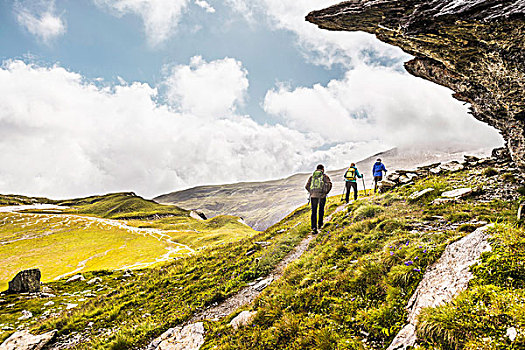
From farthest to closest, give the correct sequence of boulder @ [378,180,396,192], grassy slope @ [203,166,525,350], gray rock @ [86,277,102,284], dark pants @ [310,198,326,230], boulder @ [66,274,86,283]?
boulder @ [66,274,86,283]
gray rock @ [86,277,102,284]
boulder @ [378,180,396,192]
dark pants @ [310,198,326,230]
grassy slope @ [203,166,525,350]

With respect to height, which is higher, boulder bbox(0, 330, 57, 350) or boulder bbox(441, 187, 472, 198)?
boulder bbox(441, 187, 472, 198)

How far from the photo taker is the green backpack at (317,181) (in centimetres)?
1849

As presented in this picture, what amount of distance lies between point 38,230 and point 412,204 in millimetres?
159326

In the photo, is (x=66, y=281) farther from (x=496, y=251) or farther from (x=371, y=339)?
(x=496, y=251)

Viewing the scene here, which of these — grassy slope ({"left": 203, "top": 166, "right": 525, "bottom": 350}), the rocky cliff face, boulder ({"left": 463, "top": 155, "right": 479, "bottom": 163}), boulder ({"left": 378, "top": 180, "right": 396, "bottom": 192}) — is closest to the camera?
grassy slope ({"left": 203, "top": 166, "right": 525, "bottom": 350})

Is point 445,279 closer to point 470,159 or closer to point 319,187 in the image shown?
point 319,187

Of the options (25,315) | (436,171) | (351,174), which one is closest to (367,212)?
(351,174)

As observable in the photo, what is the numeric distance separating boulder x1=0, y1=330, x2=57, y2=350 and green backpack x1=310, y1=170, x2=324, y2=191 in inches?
726

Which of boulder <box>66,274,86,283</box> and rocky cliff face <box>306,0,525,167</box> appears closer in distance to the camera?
rocky cliff face <box>306,0,525,167</box>

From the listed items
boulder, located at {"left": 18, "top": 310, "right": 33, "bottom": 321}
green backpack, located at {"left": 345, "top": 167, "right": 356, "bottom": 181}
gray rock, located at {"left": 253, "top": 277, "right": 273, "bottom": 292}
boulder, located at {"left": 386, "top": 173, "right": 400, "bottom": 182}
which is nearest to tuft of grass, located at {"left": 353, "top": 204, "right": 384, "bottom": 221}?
gray rock, located at {"left": 253, "top": 277, "right": 273, "bottom": 292}

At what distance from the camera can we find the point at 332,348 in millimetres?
5848

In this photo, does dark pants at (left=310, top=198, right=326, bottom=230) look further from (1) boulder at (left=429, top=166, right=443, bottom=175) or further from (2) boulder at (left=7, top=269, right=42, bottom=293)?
(2) boulder at (left=7, top=269, right=42, bottom=293)

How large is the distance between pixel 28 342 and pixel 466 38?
95.0 ft

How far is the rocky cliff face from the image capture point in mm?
11266
